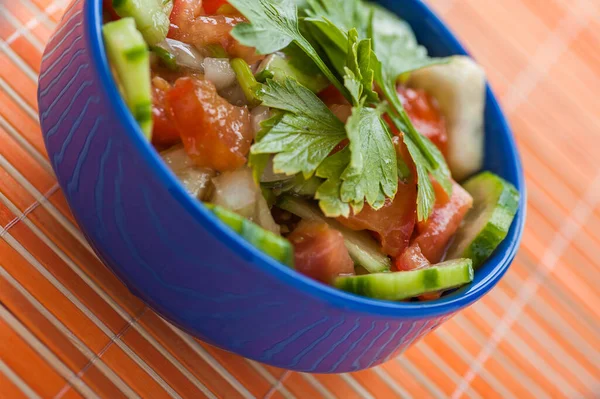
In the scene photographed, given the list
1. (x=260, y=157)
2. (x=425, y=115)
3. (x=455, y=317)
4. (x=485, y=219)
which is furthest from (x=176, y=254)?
(x=455, y=317)

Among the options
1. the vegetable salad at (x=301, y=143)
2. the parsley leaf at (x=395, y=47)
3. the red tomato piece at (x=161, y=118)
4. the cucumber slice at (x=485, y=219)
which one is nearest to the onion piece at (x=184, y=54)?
the vegetable salad at (x=301, y=143)

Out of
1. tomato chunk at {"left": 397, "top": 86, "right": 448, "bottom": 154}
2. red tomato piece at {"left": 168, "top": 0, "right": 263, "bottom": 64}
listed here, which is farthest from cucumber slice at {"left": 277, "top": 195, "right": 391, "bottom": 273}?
tomato chunk at {"left": 397, "top": 86, "right": 448, "bottom": 154}

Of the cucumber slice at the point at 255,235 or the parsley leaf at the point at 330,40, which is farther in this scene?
the parsley leaf at the point at 330,40

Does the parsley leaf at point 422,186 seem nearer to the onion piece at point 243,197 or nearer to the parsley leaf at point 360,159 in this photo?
the parsley leaf at point 360,159

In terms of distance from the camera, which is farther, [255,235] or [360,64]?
[360,64]

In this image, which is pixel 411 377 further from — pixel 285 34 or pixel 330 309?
pixel 285 34

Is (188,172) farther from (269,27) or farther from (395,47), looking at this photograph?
(395,47)
